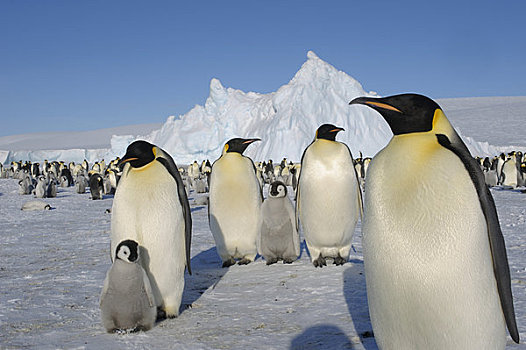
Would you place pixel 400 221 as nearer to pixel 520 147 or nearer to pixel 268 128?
pixel 268 128

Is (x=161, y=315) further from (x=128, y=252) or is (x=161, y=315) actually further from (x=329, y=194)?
(x=329, y=194)

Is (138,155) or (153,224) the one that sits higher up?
(138,155)

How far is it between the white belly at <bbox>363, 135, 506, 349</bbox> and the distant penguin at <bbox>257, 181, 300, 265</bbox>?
8.94 ft

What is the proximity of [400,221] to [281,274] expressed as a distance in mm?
2466

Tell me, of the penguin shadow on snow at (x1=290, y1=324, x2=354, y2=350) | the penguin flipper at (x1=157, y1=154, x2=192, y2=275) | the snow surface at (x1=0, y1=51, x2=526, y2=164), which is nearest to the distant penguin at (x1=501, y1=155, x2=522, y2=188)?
the snow surface at (x1=0, y1=51, x2=526, y2=164)

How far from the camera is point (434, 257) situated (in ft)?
6.39

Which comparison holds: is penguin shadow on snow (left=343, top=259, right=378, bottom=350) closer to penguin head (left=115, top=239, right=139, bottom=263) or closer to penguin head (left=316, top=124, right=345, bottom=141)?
penguin head (left=316, top=124, right=345, bottom=141)

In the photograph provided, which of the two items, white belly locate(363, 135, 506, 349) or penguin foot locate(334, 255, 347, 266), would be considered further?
penguin foot locate(334, 255, 347, 266)

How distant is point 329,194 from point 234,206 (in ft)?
3.26

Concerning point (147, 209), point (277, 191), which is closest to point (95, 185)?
point (277, 191)

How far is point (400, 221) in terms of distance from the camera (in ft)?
6.59

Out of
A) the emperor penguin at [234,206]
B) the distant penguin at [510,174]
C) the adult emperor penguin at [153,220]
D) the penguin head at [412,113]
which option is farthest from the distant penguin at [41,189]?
the distant penguin at [510,174]

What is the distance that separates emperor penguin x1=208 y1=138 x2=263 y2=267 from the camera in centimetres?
504

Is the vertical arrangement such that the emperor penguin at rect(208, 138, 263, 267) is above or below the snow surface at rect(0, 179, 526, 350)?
above
